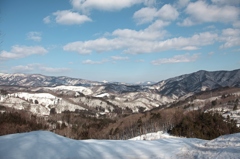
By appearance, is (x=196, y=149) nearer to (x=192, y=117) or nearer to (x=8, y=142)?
(x=8, y=142)

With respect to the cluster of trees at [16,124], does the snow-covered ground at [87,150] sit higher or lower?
higher

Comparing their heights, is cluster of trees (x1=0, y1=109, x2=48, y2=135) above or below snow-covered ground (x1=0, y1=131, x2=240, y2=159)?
below

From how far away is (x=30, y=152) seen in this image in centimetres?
1462

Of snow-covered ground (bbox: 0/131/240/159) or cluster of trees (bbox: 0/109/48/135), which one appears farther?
cluster of trees (bbox: 0/109/48/135)

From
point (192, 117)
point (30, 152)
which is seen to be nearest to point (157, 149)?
point (30, 152)

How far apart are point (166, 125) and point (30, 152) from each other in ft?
354

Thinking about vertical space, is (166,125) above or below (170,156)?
below

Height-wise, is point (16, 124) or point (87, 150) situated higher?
point (87, 150)

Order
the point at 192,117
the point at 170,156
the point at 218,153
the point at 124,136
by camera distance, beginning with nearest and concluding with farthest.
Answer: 1. the point at 218,153
2. the point at 170,156
3. the point at 192,117
4. the point at 124,136

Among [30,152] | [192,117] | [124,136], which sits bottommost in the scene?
[124,136]

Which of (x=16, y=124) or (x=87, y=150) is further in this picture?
(x=16, y=124)

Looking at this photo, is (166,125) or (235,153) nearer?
(235,153)

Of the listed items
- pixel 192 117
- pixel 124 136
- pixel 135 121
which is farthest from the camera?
pixel 135 121

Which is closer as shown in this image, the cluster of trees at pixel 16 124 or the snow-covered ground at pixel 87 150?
the snow-covered ground at pixel 87 150
